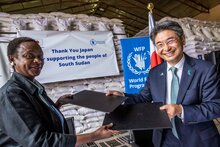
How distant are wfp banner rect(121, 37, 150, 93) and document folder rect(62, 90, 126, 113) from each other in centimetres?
161

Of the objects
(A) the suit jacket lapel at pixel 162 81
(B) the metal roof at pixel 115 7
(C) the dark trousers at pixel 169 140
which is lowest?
(C) the dark trousers at pixel 169 140

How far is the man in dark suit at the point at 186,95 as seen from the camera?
1260 mm

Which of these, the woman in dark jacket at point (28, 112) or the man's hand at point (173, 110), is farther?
the man's hand at point (173, 110)

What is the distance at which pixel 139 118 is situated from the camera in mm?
1270

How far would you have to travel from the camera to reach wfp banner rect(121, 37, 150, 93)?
10.7 feet

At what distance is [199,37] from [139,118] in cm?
301

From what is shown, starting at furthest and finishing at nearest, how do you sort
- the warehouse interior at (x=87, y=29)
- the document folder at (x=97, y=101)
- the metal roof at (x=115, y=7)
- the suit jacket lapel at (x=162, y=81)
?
the metal roof at (x=115, y=7)
the warehouse interior at (x=87, y=29)
the suit jacket lapel at (x=162, y=81)
the document folder at (x=97, y=101)

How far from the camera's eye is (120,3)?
33.1 ft

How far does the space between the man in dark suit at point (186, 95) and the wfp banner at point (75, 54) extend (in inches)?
66.9

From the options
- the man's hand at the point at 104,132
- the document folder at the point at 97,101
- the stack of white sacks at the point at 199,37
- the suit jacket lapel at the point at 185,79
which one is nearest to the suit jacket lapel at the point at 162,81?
the suit jacket lapel at the point at 185,79

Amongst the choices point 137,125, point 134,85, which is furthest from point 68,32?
point 137,125

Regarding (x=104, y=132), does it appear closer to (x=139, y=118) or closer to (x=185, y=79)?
(x=139, y=118)

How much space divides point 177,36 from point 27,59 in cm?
91

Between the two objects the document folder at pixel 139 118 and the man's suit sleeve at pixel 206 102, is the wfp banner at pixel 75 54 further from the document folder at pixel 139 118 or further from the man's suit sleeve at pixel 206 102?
the man's suit sleeve at pixel 206 102
